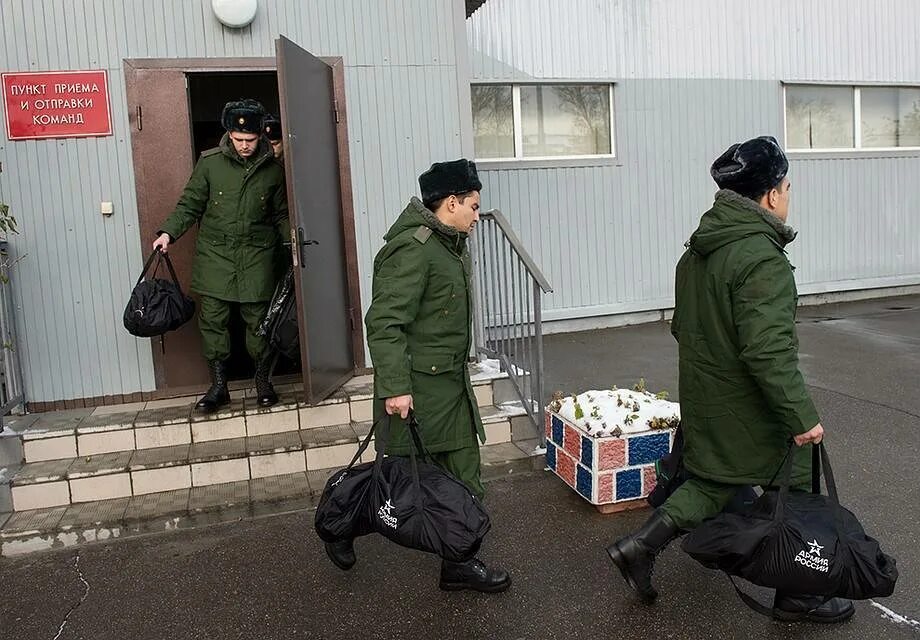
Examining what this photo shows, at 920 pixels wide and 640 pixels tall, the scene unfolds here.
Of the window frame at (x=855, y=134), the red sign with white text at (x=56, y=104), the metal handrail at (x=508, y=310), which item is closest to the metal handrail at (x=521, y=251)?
the metal handrail at (x=508, y=310)

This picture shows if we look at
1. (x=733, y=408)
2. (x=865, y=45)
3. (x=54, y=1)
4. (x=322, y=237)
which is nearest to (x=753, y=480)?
(x=733, y=408)

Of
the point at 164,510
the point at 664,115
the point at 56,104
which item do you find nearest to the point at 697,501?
the point at 164,510

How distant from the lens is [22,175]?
4633 mm

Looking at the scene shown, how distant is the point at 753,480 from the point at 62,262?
406cm

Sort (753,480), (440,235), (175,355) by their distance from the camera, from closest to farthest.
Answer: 1. (753,480)
2. (440,235)
3. (175,355)

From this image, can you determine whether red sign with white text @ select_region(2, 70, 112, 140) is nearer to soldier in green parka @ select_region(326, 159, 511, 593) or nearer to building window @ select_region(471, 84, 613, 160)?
soldier in green parka @ select_region(326, 159, 511, 593)

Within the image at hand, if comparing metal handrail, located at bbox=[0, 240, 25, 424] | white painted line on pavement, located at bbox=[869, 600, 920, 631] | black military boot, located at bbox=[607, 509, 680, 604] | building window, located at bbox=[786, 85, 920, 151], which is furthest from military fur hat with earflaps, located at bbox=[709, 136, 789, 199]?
building window, located at bbox=[786, 85, 920, 151]

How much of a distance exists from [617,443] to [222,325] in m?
2.42

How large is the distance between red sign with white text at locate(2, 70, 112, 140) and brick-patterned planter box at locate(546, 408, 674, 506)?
3360 mm

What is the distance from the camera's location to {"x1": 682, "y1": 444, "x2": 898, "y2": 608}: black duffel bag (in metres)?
2.44

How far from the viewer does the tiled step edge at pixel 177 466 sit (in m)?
4.01

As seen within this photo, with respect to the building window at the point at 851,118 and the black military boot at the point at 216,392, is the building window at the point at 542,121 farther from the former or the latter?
the black military boot at the point at 216,392

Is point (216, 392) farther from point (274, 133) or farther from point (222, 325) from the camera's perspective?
point (274, 133)

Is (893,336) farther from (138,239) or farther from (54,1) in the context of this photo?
(54,1)
